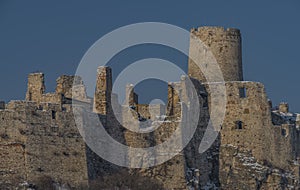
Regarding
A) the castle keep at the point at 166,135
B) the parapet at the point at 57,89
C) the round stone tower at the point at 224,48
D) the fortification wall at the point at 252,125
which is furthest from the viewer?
the round stone tower at the point at 224,48

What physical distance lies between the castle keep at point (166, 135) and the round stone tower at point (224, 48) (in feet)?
0.19

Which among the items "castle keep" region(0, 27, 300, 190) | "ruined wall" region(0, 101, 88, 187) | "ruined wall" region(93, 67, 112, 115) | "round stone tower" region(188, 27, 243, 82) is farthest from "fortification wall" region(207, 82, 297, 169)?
"ruined wall" region(0, 101, 88, 187)

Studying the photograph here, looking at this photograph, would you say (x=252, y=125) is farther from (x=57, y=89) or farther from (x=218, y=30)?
(x=57, y=89)

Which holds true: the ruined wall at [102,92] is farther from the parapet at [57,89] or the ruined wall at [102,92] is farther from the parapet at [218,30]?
the parapet at [218,30]

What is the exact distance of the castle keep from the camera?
68.1 meters

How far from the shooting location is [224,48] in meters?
82.4

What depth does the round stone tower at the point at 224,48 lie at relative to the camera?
8231 centimetres

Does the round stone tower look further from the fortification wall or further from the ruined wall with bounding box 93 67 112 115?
the ruined wall with bounding box 93 67 112 115

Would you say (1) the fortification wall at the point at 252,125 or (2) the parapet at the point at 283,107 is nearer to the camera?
(1) the fortification wall at the point at 252,125

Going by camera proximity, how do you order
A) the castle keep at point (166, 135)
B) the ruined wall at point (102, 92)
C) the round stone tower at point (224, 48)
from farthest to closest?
the round stone tower at point (224, 48), the ruined wall at point (102, 92), the castle keep at point (166, 135)

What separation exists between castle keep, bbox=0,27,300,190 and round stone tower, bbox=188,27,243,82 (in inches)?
2.3

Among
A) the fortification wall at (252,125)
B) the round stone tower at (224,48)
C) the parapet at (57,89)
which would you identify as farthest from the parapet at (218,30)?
the parapet at (57,89)

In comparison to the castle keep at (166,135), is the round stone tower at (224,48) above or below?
above

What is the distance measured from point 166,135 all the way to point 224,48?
10.1 metres
